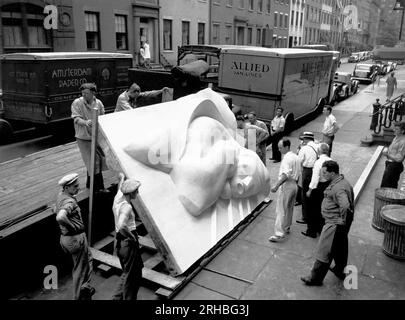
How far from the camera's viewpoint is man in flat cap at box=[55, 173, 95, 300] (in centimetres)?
438

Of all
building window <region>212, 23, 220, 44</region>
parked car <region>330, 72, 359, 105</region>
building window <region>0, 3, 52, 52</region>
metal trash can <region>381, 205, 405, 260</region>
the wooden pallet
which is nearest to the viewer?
the wooden pallet

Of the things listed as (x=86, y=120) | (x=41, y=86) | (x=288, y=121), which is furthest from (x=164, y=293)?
(x=288, y=121)

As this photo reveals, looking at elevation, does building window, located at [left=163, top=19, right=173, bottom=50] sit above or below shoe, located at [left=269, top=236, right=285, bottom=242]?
above

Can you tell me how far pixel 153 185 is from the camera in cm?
565

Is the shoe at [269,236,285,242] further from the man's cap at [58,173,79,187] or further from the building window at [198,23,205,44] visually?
the building window at [198,23,205,44]

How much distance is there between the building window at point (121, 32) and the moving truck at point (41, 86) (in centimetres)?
1159

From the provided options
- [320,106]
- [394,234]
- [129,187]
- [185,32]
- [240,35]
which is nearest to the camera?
[129,187]

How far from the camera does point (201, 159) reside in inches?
243

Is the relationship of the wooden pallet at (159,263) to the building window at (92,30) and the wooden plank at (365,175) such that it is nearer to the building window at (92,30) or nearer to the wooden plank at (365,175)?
the wooden plank at (365,175)

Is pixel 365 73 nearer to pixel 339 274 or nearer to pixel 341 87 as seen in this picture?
pixel 341 87

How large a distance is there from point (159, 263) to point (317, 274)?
2.27 m

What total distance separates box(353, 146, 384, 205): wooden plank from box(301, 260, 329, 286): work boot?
3.15m

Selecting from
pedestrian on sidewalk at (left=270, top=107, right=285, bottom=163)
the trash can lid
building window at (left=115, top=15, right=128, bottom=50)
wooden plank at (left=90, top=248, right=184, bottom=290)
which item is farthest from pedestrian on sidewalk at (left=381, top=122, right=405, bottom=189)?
building window at (left=115, top=15, right=128, bottom=50)
